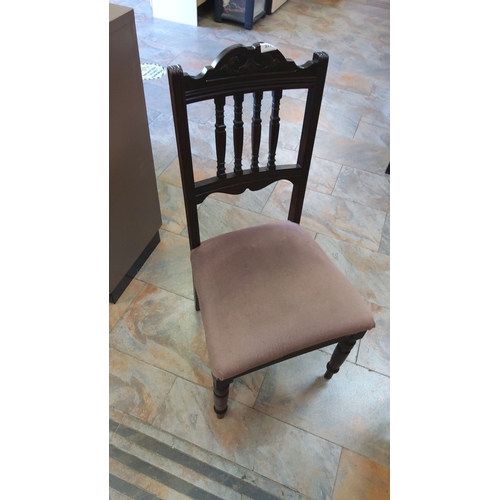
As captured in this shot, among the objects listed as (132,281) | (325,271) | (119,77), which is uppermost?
(119,77)

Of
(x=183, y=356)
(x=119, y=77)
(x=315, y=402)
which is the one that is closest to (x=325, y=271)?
(x=315, y=402)

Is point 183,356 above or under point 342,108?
under

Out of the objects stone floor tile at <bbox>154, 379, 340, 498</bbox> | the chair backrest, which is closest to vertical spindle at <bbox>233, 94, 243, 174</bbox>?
the chair backrest

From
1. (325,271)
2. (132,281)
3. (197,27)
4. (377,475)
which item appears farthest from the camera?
(197,27)

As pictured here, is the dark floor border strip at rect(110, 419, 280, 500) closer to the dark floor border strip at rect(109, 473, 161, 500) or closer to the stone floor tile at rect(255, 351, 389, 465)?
the dark floor border strip at rect(109, 473, 161, 500)

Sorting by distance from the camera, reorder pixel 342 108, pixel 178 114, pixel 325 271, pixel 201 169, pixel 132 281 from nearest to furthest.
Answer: pixel 178 114 < pixel 325 271 < pixel 132 281 < pixel 201 169 < pixel 342 108

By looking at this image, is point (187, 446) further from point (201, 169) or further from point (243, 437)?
point (201, 169)

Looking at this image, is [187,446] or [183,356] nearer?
[187,446]

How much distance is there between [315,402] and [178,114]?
3.46 ft

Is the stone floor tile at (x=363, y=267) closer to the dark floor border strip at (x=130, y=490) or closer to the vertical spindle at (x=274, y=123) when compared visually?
the vertical spindle at (x=274, y=123)

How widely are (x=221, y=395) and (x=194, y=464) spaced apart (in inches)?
10.4

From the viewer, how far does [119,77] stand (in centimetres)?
116

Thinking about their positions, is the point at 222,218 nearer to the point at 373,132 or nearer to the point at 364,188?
the point at 364,188

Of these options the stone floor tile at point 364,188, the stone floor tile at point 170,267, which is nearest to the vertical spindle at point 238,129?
the stone floor tile at point 170,267
